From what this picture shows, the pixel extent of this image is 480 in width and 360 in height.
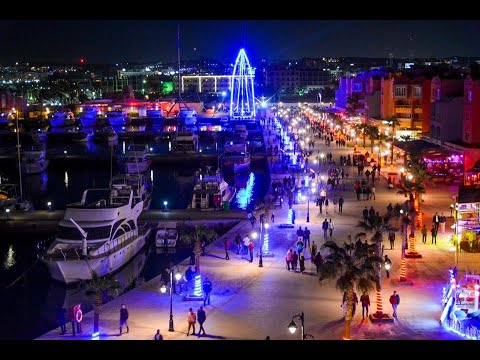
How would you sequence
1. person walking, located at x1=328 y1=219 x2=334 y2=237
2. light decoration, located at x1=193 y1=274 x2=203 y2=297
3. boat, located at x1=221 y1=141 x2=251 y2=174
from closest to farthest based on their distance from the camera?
light decoration, located at x1=193 y1=274 x2=203 y2=297, person walking, located at x1=328 y1=219 x2=334 y2=237, boat, located at x1=221 y1=141 x2=251 y2=174

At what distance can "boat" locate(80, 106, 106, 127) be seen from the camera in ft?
328

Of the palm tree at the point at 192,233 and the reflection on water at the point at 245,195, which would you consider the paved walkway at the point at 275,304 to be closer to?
the palm tree at the point at 192,233

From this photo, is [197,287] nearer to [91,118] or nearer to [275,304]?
[275,304]

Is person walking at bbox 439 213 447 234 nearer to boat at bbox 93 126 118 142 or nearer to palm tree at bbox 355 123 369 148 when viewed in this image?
palm tree at bbox 355 123 369 148

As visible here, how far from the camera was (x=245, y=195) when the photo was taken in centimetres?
4466

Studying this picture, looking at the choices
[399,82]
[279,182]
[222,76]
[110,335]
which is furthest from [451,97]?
[222,76]

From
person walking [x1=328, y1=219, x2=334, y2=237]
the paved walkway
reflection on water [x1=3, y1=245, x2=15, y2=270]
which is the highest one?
person walking [x1=328, y1=219, x2=334, y2=237]

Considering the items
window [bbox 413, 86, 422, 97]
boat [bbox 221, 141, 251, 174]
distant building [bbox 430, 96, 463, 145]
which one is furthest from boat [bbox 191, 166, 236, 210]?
window [bbox 413, 86, 422, 97]

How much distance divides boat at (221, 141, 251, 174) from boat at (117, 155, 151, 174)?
234 inches

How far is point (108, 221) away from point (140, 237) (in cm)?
286

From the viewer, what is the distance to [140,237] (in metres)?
29.0

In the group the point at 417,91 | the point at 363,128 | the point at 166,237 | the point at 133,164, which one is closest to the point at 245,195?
the point at 133,164

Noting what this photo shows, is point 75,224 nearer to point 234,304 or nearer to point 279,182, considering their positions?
point 234,304

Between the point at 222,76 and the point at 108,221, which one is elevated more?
the point at 222,76
